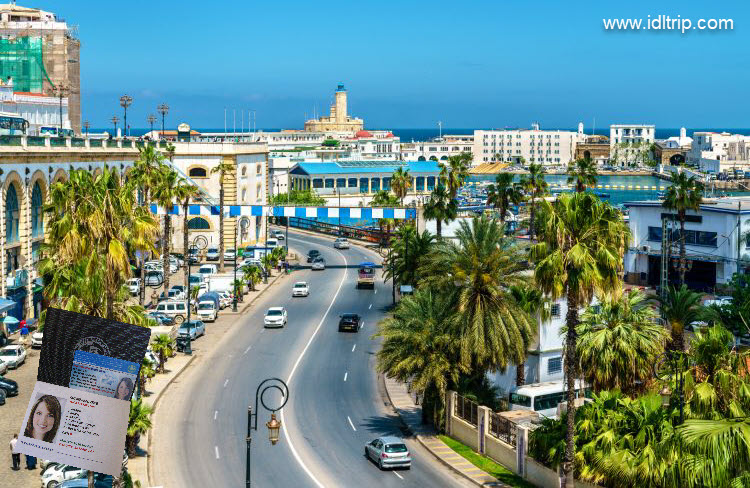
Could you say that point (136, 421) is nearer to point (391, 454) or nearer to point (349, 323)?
point (391, 454)

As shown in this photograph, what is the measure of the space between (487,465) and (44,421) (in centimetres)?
2140

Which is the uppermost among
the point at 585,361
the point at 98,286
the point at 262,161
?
the point at 262,161

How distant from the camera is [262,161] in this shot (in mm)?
115438

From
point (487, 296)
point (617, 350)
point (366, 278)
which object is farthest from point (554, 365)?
point (366, 278)

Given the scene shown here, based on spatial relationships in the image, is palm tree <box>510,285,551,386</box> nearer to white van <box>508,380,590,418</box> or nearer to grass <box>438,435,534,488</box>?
white van <box>508,380,590,418</box>

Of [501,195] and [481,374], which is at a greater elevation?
[501,195]

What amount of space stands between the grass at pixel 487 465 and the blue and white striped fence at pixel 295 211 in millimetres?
53403

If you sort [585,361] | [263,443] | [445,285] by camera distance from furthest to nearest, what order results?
[445,285], [263,443], [585,361]

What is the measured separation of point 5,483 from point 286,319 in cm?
3553

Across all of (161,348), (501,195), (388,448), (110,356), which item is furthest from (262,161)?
(110,356)

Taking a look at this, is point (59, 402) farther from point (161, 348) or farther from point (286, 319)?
point (286, 319)

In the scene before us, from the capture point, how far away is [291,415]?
48.8m

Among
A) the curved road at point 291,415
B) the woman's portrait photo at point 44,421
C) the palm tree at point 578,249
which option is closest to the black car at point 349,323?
the curved road at point 291,415

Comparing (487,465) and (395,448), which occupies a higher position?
(395,448)
